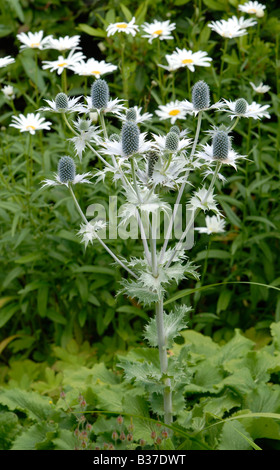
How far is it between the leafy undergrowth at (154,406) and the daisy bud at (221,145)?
766 millimetres

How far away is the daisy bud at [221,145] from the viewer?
6.23 ft

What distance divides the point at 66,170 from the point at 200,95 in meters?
0.51

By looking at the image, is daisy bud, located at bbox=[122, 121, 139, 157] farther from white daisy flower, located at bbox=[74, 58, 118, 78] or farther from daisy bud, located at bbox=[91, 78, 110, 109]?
white daisy flower, located at bbox=[74, 58, 118, 78]

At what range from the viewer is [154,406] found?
2305 millimetres

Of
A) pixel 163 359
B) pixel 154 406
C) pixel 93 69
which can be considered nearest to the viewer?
pixel 163 359

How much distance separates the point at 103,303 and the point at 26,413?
97 cm

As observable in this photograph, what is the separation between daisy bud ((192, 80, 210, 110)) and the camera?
6.55 ft

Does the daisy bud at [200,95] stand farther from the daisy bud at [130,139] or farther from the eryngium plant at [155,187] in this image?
the daisy bud at [130,139]

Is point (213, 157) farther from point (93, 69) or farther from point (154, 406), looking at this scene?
point (93, 69)

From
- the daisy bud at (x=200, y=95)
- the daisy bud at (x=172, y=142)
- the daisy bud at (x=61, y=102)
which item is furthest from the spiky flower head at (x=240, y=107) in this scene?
the daisy bud at (x=61, y=102)

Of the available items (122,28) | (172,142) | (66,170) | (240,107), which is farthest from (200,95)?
(122,28)

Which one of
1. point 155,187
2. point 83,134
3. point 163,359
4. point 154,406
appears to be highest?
point 83,134

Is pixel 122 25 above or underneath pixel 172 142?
above
